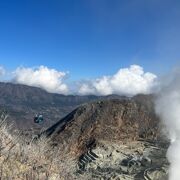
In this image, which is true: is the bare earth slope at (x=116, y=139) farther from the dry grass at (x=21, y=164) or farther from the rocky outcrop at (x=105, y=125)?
the dry grass at (x=21, y=164)

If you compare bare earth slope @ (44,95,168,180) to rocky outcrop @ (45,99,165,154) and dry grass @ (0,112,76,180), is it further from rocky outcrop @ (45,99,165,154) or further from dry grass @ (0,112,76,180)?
dry grass @ (0,112,76,180)

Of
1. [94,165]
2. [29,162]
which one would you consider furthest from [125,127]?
[29,162]

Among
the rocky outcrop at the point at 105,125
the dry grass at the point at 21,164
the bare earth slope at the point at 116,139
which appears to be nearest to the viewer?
the dry grass at the point at 21,164

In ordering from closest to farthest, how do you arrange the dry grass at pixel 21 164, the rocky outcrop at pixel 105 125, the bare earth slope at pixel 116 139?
the dry grass at pixel 21 164
the bare earth slope at pixel 116 139
the rocky outcrop at pixel 105 125

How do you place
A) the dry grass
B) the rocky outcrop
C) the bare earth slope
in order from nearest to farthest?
1. the dry grass
2. the bare earth slope
3. the rocky outcrop

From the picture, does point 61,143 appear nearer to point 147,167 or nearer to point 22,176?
point 147,167

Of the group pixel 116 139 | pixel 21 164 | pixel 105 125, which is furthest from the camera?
pixel 105 125

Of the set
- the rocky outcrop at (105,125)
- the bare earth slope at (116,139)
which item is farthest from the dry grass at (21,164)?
the rocky outcrop at (105,125)

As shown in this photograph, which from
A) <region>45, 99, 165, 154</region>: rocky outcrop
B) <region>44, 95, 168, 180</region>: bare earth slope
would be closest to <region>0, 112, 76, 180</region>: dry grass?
<region>44, 95, 168, 180</region>: bare earth slope

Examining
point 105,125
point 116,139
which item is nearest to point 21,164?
point 116,139

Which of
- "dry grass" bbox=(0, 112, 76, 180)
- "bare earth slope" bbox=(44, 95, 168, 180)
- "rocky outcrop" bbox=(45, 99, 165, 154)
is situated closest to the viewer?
"dry grass" bbox=(0, 112, 76, 180)

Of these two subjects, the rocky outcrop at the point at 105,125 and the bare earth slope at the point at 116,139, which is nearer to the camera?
the bare earth slope at the point at 116,139

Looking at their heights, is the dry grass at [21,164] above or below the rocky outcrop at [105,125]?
below

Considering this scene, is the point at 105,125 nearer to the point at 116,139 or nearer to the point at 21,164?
the point at 116,139
